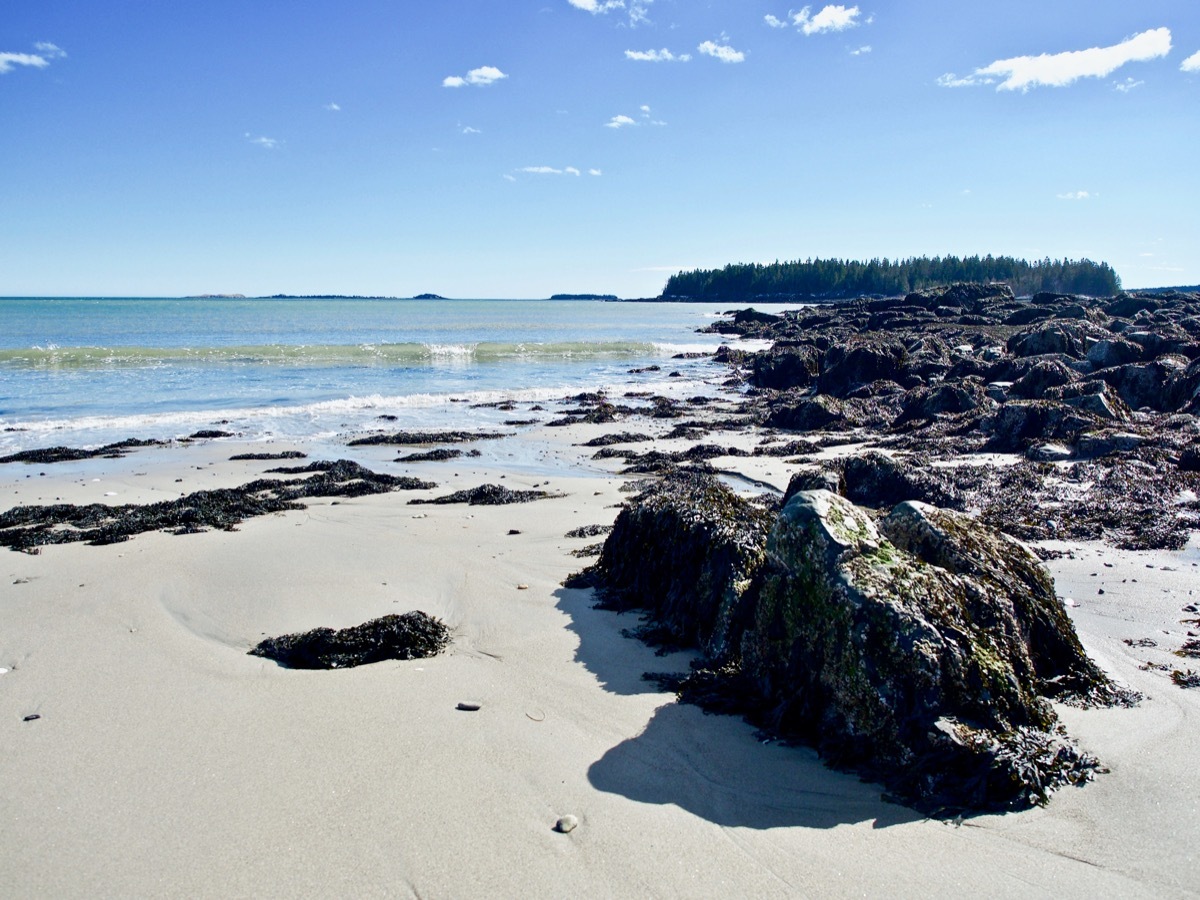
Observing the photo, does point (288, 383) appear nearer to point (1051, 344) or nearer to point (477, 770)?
point (1051, 344)

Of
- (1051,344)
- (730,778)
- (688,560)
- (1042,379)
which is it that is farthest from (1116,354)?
(730,778)

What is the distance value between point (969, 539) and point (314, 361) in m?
33.1

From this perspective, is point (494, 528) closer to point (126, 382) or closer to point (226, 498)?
point (226, 498)

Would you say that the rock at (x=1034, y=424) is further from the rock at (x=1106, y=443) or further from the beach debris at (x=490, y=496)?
the beach debris at (x=490, y=496)

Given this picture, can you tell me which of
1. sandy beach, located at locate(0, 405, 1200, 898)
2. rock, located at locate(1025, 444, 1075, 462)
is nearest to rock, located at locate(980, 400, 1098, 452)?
rock, located at locate(1025, 444, 1075, 462)

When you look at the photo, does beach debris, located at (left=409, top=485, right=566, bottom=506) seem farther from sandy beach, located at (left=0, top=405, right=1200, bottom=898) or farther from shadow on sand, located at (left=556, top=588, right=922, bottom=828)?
shadow on sand, located at (left=556, top=588, right=922, bottom=828)

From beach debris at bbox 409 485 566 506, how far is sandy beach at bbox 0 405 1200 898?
2919 millimetres

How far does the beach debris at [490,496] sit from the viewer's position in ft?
29.1

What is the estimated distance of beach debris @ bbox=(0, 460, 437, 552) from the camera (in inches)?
294

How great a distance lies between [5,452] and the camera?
1260 cm

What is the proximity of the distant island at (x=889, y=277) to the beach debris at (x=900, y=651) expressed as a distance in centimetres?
10074

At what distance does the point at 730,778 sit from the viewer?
326cm

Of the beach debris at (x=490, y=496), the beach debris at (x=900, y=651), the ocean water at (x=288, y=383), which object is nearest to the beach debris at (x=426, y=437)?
the ocean water at (x=288, y=383)

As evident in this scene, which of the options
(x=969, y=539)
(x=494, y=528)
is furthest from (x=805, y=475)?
(x=494, y=528)
